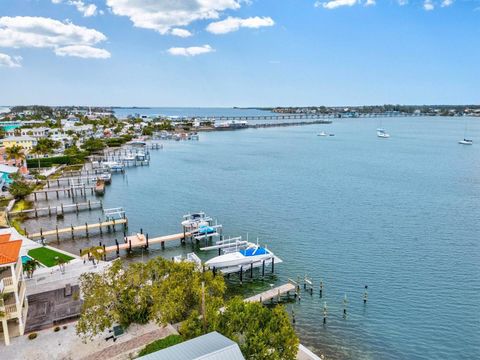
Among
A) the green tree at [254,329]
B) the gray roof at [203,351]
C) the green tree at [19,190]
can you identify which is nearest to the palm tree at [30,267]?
the green tree at [254,329]

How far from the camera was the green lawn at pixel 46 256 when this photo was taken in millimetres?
37653

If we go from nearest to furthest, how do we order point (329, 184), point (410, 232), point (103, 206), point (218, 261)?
point (218, 261) → point (410, 232) → point (103, 206) → point (329, 184)

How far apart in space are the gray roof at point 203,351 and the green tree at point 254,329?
10.2 ft

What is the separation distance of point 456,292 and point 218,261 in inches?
950

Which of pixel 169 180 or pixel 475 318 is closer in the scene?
pixel 475 318

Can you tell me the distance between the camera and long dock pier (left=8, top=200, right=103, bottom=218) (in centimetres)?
5953

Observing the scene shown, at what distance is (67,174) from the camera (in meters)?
86.5

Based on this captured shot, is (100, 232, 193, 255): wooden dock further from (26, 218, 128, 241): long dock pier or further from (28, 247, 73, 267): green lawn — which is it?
(26, 218, 128, 241): long dock pier

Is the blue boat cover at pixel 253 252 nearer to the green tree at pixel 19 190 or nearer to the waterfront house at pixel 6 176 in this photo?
the green tree at pixel 19 190

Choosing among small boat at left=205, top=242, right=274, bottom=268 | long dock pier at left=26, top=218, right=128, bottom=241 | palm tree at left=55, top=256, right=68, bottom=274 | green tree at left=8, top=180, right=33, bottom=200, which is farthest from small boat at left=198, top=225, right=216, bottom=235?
green tree at left=8, top=180, right=33, bottom=200

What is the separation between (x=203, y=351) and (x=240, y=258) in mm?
23264

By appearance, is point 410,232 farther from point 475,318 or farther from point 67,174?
point 67,174

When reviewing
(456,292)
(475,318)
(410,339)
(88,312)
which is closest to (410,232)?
(456,292)

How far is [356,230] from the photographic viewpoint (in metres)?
52.6
